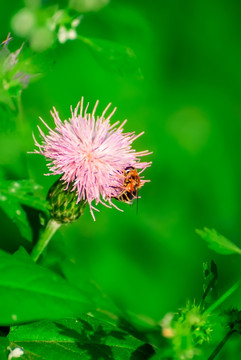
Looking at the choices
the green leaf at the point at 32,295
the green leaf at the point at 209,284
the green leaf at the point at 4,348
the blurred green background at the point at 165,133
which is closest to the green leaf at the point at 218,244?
the green leaf at the point at 209,284

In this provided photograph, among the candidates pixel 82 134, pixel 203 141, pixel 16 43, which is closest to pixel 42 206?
pixel 82 134

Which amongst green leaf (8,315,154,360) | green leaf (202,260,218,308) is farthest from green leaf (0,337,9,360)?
green leaf (202,260,218,308)

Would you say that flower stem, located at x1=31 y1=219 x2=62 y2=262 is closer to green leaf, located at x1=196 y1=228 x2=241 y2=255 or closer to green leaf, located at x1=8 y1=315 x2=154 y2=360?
green leaf, located at x1=8 y1=315 x2=154 y2=360

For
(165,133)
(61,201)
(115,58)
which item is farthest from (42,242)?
(165,133)

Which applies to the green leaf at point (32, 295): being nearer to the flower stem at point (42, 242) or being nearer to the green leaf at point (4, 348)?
the green leaf at point (4, 348)

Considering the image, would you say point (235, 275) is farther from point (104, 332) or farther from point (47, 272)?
point (47, 272)

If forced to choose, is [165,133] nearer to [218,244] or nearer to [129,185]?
[129,185]
